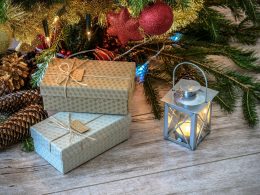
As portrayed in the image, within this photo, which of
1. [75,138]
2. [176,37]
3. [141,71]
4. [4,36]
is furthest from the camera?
[176,37]

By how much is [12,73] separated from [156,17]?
1.37 feet

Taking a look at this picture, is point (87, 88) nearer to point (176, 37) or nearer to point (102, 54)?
point (102, 54)

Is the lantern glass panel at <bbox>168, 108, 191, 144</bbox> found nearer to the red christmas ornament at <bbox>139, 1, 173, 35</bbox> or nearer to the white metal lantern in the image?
the white metal lantern

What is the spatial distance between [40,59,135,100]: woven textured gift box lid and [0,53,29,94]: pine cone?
14 cm

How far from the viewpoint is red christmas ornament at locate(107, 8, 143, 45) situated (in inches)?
45.6

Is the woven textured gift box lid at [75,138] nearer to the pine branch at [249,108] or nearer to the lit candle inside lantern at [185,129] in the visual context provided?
the lit candle inside lantern at [185,129]

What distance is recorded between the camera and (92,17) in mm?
1268

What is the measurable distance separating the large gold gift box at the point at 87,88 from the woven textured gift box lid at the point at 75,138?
0.07 feet

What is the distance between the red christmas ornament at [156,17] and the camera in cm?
102

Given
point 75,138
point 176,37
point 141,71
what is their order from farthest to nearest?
point 176,37 < point 141,71 < point 75,138

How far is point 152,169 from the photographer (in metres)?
1.04

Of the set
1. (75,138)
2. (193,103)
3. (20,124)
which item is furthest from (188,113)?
(20,124)

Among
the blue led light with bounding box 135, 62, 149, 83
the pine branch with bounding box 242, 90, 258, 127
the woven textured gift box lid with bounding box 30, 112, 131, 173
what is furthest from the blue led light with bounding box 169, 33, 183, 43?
the woven textured gift box lid with bounding box 30, 112, 131, 173

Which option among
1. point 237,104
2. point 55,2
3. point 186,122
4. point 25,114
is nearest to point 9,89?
point 25,114
